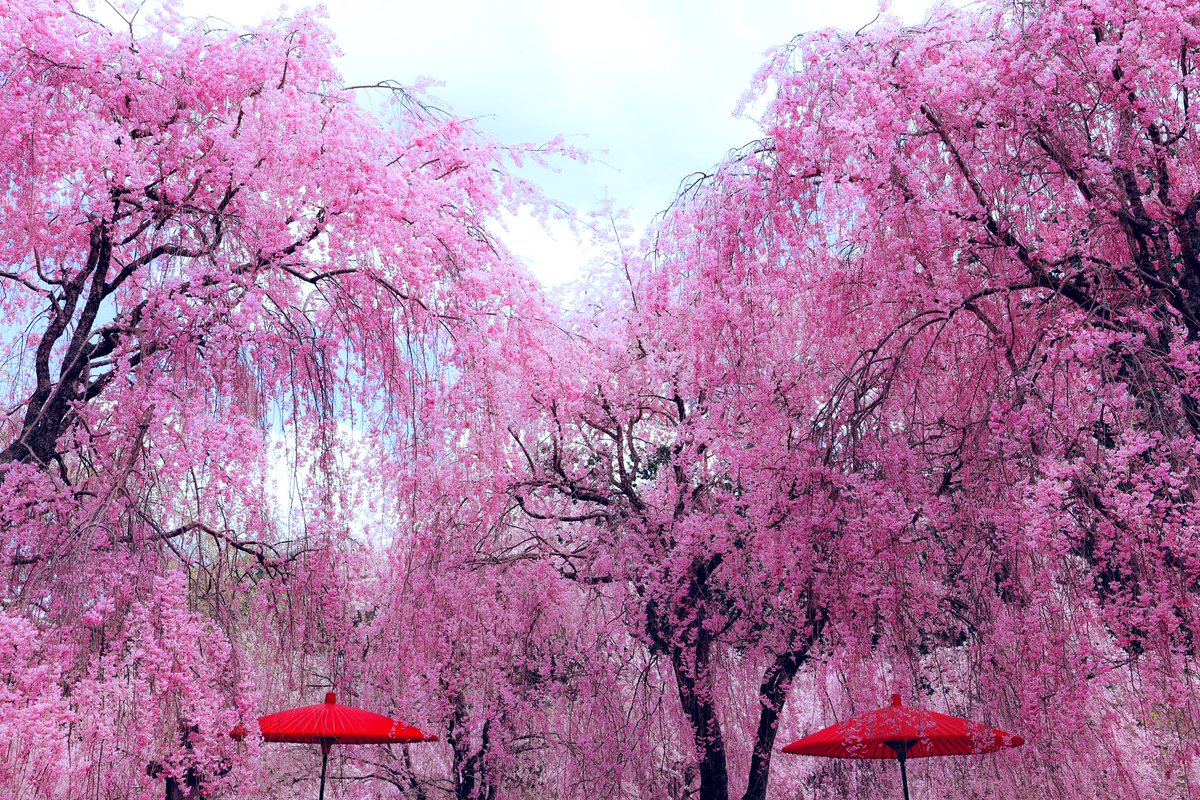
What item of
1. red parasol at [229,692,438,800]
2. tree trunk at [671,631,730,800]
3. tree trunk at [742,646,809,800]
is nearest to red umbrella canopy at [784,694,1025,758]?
tree trunk at [742,646,809,800]

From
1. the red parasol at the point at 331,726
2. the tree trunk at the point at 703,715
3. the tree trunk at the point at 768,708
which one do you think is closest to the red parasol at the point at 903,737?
the tree trunk at the point at 768,708

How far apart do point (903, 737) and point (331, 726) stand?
13.4 feet

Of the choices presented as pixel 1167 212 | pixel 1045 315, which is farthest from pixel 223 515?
pixel 1167 212

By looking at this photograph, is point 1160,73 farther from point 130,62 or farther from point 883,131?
point 130,62

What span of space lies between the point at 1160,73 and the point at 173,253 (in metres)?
5.04

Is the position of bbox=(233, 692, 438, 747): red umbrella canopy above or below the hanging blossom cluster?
below

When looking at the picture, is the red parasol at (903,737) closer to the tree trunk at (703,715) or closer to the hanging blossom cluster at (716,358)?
the hanging blossom cluster at (716,358)

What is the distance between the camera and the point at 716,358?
7.27 meters

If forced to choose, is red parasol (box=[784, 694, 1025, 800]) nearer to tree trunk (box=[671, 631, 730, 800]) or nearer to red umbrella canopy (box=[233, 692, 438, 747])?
tree trunk (box=[671, 631, 730, 800])

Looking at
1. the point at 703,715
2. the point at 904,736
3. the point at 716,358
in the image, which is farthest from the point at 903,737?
the point at 716,358

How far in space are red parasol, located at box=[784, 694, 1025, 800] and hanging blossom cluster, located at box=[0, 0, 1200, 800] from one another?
0.70 feet

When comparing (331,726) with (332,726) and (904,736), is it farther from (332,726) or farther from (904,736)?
(904,736)

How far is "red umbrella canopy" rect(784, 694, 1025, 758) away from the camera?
611cm

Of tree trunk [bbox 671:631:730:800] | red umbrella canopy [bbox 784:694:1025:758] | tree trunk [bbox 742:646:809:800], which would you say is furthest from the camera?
tree trunk [bbox 671:631:730:800]
